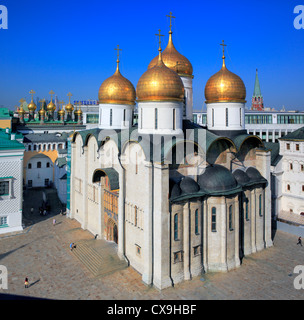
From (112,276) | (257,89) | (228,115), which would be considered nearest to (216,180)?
(228,115)

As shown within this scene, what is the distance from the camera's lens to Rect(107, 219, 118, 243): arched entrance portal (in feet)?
62.8

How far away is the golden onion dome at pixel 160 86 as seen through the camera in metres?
16.9

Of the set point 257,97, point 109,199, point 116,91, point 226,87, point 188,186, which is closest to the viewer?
point 188,186

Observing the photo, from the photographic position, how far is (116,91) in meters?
21.7

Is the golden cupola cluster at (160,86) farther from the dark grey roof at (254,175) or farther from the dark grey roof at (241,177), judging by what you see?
the dark grey roof at (254,175)

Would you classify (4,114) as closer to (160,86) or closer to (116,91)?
(116,91)

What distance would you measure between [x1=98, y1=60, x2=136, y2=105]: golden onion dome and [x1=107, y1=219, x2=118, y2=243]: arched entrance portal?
8.90 metres

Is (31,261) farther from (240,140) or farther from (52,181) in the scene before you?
(52,181)

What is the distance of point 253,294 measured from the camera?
13945 millimetres

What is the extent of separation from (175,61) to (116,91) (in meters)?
4.82

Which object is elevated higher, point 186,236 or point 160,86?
point 160,86

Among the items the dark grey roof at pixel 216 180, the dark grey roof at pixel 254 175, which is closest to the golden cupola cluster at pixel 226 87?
the dark grey roof at pixel 254 175

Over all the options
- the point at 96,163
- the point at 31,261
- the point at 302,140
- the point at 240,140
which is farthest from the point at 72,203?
the point at 302,140
